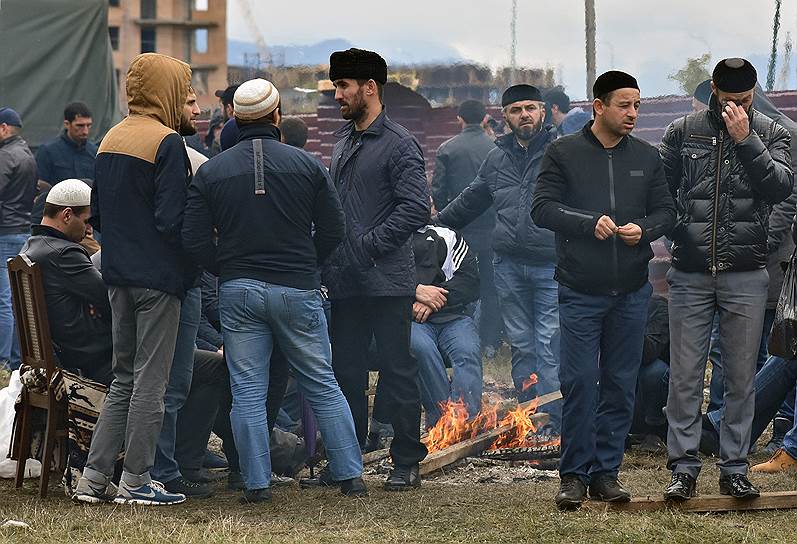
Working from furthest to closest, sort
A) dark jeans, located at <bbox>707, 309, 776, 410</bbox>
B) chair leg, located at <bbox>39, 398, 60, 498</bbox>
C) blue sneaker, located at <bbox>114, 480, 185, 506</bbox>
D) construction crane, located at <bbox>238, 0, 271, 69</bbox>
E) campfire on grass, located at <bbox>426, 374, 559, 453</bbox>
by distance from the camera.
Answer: construction crane, located at <bbox>238, 0, 271, 69</bbox>
campfire on grass, located at <bbox>426, 374, 559, 453</bbox>
dark jeans, located at <bbox>707, 309, 776, 410</bbox>
chair leg, located at <bbox>39, 398, 60, 498</bbox>
blue sneaker, located at <bbox>114, 480, 185, 506</bbox>

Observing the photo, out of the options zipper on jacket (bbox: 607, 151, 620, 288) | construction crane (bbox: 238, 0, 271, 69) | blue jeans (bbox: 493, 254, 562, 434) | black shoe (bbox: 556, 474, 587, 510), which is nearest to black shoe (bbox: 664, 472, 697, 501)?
black shoe (bbox: 556, 474, 587, 510)

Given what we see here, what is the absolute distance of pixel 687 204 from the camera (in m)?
6.80

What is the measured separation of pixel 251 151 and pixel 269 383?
1.43 metres

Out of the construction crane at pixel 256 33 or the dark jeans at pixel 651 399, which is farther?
the construction crane at pixel 256 33

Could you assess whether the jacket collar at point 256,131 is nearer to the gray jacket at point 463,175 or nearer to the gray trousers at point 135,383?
the gray trousers at point 135,383

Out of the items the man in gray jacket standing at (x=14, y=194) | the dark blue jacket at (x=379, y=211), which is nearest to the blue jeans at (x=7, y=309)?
the man in gray jacket standing at (x=14, y=194)

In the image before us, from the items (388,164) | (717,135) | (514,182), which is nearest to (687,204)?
(717,135)

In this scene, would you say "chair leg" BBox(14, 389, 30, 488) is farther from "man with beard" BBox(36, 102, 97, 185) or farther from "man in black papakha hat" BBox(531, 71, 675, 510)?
"man with beard" BBox(36, 102, 97, 185)

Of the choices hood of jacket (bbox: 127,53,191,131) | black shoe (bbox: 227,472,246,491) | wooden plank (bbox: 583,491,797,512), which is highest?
hood of jacket (bbox: 127,53,191,131)

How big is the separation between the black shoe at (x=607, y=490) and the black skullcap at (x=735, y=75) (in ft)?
6.65

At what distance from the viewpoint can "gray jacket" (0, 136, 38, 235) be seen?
40.5ft

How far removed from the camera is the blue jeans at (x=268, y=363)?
6988mm

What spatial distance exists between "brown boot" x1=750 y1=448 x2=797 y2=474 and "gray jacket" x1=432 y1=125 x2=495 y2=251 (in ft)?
16.7

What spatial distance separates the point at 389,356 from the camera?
24.7 ft
